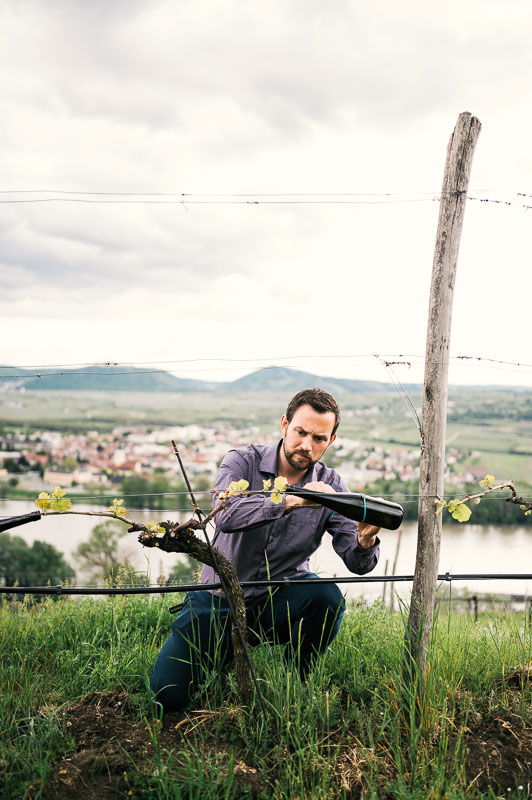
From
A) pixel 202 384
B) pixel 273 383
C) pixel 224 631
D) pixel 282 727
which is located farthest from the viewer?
pixel 202 384

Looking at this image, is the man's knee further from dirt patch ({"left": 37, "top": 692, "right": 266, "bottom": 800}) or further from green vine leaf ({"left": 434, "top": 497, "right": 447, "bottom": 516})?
green vine leaf ({"left": 434, "top": 497, "right": 447, "bottom": 516})

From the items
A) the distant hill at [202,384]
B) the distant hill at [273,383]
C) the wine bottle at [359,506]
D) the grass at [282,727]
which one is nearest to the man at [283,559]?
the grass at [282,727]

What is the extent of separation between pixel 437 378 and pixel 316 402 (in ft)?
2.08

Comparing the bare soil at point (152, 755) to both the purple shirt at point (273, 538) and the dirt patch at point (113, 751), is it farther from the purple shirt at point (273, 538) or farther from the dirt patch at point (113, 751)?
the purple shirt at point (273, 538)

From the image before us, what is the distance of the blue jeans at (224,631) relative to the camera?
2654 mm

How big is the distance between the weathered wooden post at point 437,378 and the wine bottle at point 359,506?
0.27 m

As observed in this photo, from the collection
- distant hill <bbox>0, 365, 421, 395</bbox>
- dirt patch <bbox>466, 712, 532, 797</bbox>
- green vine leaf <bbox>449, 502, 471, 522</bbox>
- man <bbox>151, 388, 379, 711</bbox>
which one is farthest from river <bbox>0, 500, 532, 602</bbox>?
green vine leaf <bbox>449, 502, 471, 522</bbox>

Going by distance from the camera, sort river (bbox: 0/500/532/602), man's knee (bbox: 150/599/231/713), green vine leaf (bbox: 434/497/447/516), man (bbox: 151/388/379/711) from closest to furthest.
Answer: green vine leaf (bbox: 434/497/447/516)
man's knee (bbox: 150/599/231/713)
man (bbox: 151/388/379/711)
river (bbox: 0/500/532/602)

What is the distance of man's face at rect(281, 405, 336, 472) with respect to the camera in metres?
2.96

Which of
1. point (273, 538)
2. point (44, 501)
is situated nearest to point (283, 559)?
point (273, 538)

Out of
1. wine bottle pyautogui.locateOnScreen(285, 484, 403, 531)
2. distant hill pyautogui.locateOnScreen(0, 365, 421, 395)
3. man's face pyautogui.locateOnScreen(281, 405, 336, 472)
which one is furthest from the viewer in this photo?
distant hill pyautogui.locateOnScreen(0, 365, 421, 395)

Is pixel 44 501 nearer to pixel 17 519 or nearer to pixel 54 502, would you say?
pixel 54 502

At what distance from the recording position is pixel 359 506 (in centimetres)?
238

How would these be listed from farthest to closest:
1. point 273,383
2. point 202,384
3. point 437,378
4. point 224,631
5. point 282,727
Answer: point 202,384, point 273,383, point 224,631, point 437,378, point 282,727
